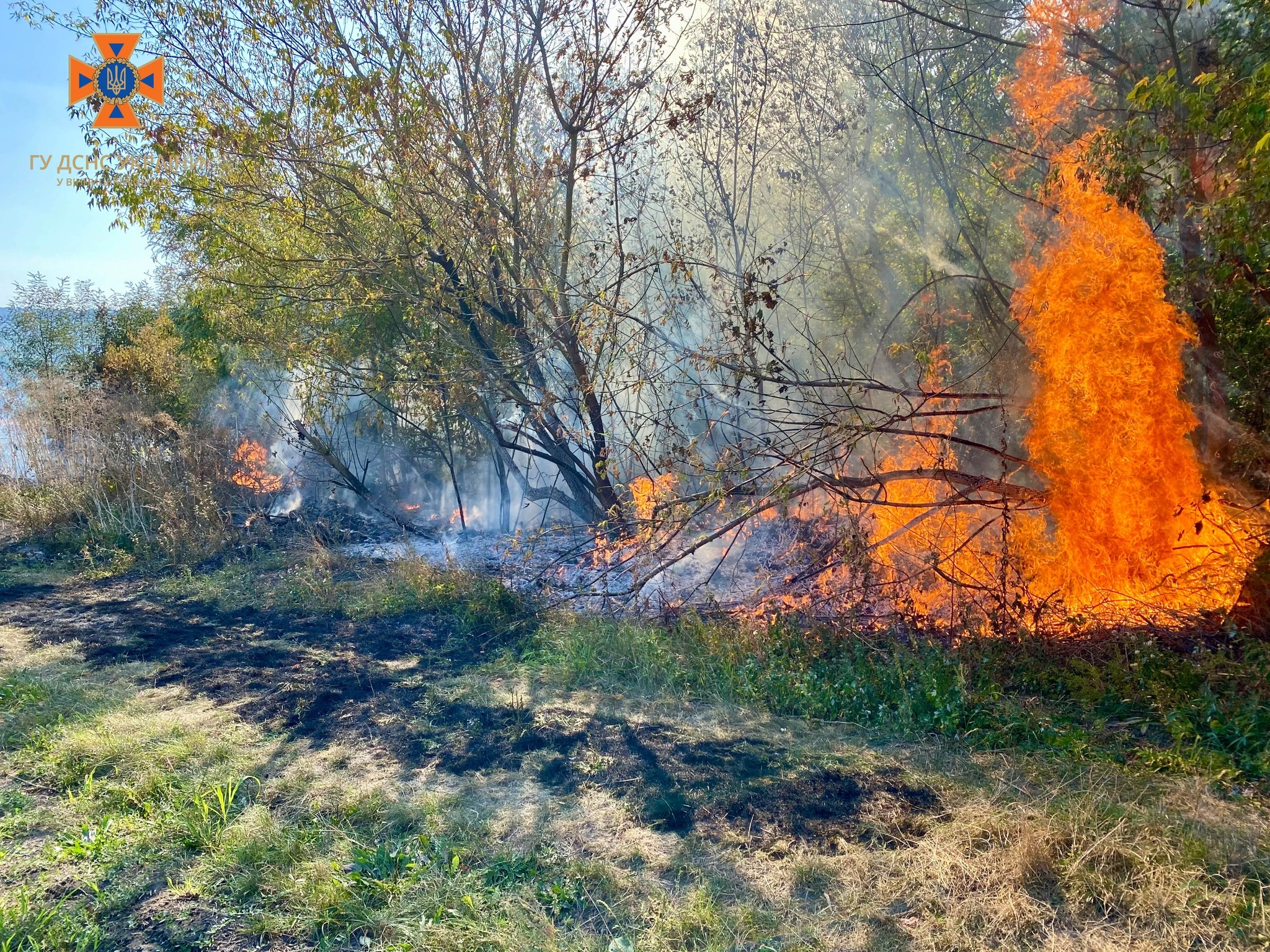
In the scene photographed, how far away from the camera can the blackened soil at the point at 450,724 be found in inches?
162

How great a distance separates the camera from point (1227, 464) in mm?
6031

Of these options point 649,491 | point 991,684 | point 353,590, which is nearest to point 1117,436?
point 991,684

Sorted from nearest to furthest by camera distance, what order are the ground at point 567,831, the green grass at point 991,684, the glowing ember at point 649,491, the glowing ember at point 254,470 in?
the ground at point 567,831, the green grass at point 991,684, the glowing ember at point 649,491, the glowing ember at point 254,470

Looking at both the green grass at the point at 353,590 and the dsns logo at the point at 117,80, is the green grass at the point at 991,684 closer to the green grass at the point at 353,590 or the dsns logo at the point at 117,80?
the green grass at the point at 353,590

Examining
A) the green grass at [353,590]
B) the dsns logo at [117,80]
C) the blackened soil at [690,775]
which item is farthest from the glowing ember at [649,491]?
the dsns logo at [117,80]

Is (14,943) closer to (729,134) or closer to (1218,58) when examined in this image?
(1218,58)

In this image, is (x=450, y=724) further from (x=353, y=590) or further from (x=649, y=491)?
(x=353, y=590)

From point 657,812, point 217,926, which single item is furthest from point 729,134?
point 217,926

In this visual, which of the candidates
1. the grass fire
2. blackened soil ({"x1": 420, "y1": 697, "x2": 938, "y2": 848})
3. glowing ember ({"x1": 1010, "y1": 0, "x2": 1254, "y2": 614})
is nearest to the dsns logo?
the grass fire

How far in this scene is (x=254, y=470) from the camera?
13.6 metres

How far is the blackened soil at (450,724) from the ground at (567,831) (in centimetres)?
3

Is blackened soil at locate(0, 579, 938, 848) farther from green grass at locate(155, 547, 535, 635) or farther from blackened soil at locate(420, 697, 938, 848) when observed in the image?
green grass at locate(155, 547, 535, 635)

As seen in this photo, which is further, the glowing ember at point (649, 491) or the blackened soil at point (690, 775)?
the glowing ember at point (649, 491)

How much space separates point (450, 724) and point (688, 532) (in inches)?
139
